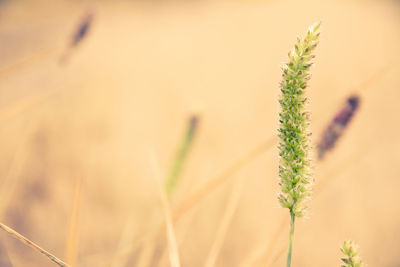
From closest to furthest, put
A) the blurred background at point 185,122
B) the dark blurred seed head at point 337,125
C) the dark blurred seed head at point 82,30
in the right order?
the dark blurred seed head at point 337,125 → the dark blurred seed head at point 82,30 → the blurred background at point 185,122

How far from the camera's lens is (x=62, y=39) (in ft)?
4.78

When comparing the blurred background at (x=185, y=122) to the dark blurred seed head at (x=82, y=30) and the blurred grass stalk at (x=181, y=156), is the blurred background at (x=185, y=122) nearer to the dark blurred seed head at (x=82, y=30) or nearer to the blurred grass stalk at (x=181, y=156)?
the dark blurred seed head at (x=82, y=30)

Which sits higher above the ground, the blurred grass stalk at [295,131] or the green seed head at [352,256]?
the blurred grass stalk at [295,131]

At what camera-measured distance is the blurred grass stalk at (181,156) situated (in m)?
0.47

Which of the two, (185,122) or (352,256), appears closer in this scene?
(352,256)

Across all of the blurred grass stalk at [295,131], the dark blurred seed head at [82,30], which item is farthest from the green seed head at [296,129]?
the dark blurred seed head at [82,30]

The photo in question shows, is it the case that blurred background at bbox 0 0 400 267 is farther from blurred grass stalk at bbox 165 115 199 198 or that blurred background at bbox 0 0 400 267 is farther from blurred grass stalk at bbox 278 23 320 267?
blurred grass stalk at bbox 278 23 320 267

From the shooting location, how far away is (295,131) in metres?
0.23

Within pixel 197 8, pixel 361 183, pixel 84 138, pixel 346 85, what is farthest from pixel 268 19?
pixel 84 138

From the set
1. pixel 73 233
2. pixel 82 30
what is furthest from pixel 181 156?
pixel 82 30

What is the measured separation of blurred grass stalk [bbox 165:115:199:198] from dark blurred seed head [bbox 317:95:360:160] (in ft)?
0.61

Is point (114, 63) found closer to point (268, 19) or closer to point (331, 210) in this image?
point (268, 19)

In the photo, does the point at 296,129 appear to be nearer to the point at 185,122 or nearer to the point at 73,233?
the point at 73,233

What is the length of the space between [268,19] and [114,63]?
31.9 inches
